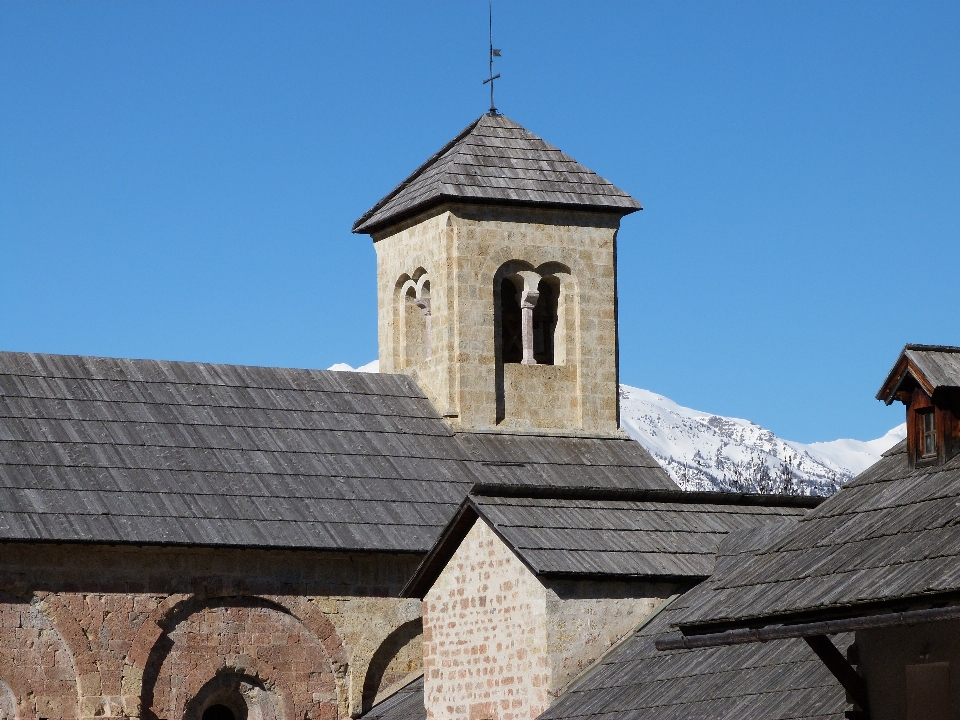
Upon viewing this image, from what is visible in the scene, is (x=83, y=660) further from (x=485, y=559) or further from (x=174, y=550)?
(x=485, y=559)

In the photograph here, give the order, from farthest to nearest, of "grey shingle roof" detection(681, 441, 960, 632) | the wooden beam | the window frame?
the window frame → the wooden beam → "grey shingle roof" detection(681, 441, 960, 632)

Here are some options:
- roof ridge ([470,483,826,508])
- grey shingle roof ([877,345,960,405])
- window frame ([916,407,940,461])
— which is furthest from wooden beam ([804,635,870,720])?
roof ridge ([470,483,826,508])

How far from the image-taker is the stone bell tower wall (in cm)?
2995

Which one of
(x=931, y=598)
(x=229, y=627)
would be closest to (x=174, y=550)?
(x=229, y=627)

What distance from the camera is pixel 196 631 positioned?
25.2 metres

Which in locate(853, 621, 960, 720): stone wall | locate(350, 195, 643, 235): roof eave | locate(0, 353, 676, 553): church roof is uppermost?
locate(350, 195, 643, 235): roof eave

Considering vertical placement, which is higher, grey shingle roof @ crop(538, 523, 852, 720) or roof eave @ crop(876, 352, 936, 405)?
roof eave @ crop(876, 352, 936, 405)

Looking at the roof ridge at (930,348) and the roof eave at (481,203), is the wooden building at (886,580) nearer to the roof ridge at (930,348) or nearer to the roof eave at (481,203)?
the roof ridge at (930,348)

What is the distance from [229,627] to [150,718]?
4.80ft

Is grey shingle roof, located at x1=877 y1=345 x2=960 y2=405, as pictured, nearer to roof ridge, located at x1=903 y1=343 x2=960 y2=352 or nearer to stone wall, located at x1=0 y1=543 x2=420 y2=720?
roof ridge, located at x1=903 y1=343 x2=960 y2=352

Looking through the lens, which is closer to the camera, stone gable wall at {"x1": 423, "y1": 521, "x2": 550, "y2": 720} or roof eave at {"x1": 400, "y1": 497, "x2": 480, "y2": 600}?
stone gable wall at {"x1": 423, "y1": 521, "x2": 550, "y2": 720}

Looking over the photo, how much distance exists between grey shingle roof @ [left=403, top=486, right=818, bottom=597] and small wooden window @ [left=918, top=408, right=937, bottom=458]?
15.8ft

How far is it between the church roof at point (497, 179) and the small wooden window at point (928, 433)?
1425 cm

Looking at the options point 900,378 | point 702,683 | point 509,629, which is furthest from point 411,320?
point 900,378
